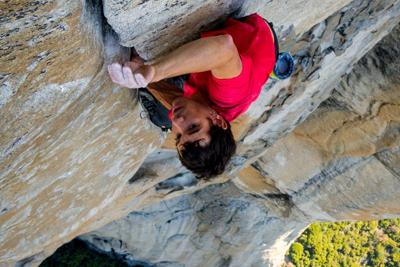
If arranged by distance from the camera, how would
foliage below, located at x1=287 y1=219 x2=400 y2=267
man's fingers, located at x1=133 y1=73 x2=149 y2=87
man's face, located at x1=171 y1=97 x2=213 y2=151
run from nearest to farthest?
1. man's fingers, located at x1=133 y1=73 x2=149 y2=87
2. man's face, located at x1=171 y1=97 x2=213 y2=151
3. foliage below, located at x1=287 y1=219 x2=400 y2=267

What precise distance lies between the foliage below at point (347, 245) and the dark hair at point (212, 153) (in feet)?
19.7

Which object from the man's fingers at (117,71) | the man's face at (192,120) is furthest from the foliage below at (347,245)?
the man's fingers at (117,71)

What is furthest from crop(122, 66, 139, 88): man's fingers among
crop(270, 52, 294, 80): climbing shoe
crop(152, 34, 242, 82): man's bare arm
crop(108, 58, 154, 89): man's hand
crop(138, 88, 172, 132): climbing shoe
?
crop(270, 52, 294, 80): climbing shoe

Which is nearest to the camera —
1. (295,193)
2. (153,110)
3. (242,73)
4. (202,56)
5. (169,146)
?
(202,56)

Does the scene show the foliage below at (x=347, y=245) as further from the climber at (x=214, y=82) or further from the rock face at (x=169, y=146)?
the climber at (x=214, y=82)

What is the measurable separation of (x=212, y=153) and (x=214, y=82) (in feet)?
0.99

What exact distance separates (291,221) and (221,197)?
0.87m

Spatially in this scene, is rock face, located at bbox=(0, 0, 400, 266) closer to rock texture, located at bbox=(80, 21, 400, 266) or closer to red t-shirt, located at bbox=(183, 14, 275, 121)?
rock texture, located at bbox=(80, 21, 400, 266)

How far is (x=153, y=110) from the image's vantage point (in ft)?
7.93

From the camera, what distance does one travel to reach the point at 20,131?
1850mm

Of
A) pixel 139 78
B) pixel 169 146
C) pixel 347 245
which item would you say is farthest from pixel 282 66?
pixel 347 245

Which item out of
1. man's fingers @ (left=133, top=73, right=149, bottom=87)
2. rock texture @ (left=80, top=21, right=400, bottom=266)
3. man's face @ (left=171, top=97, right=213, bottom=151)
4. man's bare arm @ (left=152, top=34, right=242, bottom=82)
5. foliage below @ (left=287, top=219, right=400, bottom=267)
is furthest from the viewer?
foliage below @ (left=287, top=219, right=400, bottom=267)

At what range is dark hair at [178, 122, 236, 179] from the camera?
2033 mm

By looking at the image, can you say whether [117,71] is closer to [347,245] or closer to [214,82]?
[214,82]
